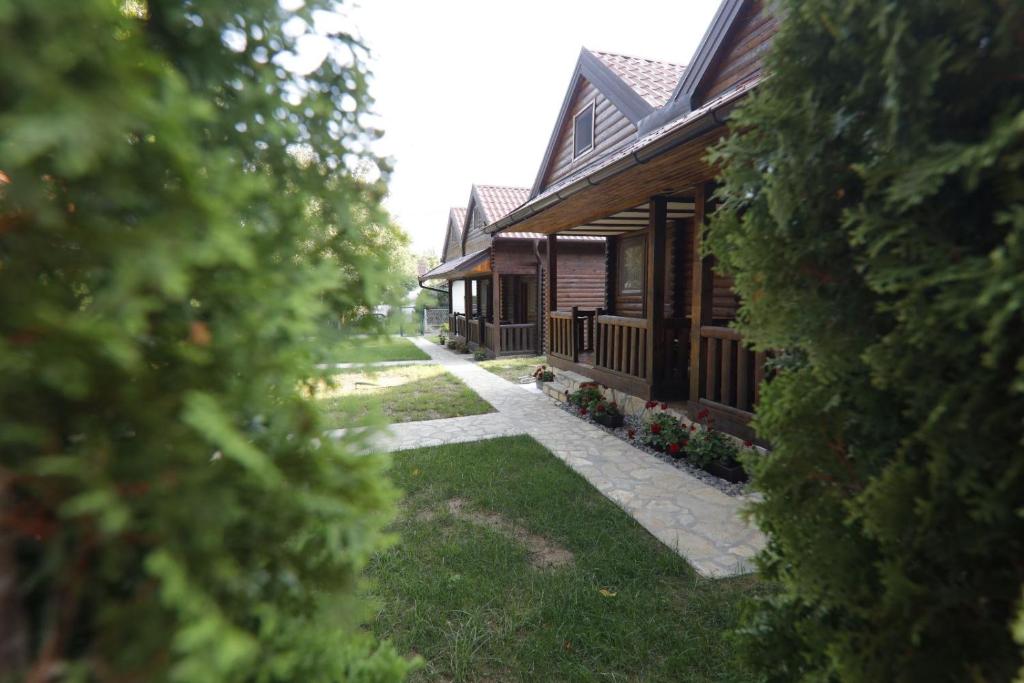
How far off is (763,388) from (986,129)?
89 cm

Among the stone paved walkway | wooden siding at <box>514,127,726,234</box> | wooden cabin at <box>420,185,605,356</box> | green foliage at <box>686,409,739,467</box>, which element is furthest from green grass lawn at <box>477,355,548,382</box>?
green foliage at <box>686,409,739,467</box>

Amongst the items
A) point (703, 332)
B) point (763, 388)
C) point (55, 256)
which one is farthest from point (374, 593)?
point (703, 332)

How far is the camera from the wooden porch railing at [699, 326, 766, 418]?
177 inches

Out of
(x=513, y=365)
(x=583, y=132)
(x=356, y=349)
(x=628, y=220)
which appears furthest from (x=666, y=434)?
(x=513, y=365)

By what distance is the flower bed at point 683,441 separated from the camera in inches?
174

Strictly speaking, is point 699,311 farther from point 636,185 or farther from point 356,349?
point 356,349

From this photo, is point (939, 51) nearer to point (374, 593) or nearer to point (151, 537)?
point (151, 537)

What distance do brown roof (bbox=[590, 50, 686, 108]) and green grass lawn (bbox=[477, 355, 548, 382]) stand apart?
5125 millimetres

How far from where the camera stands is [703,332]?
5.05 meters

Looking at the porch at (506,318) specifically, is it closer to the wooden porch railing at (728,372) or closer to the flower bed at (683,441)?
the flower bed at (683,441)

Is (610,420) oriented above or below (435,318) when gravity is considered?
below

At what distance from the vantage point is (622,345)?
21.8 feet

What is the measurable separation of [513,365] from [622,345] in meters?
5.78

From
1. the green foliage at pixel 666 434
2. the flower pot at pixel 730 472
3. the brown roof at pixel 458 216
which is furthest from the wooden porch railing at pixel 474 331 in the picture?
the flower pot at pixel 730 472
